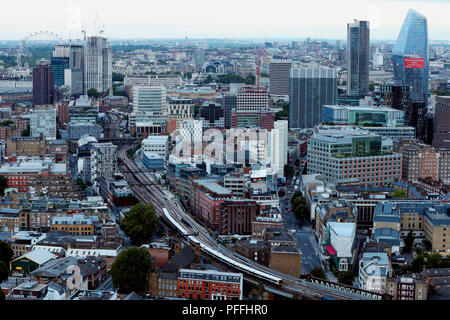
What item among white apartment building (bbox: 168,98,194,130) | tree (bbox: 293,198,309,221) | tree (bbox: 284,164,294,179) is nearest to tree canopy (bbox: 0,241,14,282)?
tree (bbox: 293,198,309,221)

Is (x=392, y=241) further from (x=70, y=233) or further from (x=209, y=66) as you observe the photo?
(x=209, y=66)

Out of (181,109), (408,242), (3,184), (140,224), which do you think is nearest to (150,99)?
(181,109)

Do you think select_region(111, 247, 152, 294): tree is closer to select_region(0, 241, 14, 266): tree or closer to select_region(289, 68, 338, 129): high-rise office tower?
select_region(0, 241, 14, 266): tree

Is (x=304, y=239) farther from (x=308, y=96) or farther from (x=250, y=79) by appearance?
(x=250, y=79)

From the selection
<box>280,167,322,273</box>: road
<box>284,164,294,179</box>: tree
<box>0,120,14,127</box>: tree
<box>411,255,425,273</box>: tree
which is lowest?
<box>280,167,322,273</box>: road

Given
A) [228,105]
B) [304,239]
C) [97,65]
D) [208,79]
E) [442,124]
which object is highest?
[97,65]

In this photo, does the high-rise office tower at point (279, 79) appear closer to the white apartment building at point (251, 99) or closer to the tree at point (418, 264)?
the white apartment building at point (251, 99)

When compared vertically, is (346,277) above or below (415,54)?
below
